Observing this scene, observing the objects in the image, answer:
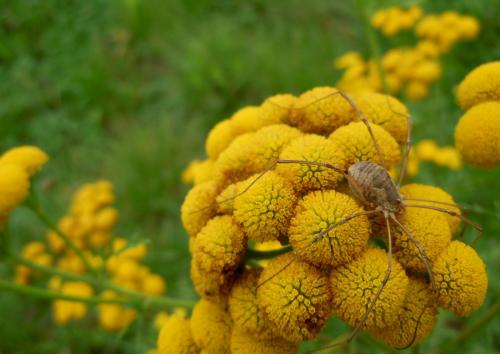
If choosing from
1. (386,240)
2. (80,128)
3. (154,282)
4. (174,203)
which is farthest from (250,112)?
(80,128)

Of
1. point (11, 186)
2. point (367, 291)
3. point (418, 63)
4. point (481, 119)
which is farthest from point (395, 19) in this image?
point (11, 186)

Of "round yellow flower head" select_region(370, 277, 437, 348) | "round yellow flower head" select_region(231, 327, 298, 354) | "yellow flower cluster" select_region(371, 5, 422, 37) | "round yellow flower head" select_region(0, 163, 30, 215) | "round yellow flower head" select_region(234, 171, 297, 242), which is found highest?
"yellow flower cluster" select_region(371, 5, 422, 37)

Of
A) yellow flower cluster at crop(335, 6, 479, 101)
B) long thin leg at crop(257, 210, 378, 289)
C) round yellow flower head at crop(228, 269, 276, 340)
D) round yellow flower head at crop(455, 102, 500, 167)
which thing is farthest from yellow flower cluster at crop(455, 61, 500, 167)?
yellow flower cluster at crop(335, 6, 479, 101)

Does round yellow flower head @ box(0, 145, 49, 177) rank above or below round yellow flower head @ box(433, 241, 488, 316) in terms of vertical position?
above

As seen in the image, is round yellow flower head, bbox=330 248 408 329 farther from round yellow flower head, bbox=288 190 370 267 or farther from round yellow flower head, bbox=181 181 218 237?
round yellow flower head, bbox=181 181 218 237

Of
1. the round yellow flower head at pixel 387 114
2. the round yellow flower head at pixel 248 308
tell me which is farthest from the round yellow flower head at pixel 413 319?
the round yellow flower head at pixel 387 114

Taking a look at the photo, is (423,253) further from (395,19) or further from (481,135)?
(395,19)

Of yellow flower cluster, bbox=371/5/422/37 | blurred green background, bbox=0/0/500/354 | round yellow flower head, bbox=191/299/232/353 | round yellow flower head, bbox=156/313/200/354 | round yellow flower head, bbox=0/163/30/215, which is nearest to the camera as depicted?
round yellow flower head, bbox=191/299/232/353

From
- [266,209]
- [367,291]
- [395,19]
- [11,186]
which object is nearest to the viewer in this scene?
[367,291]
